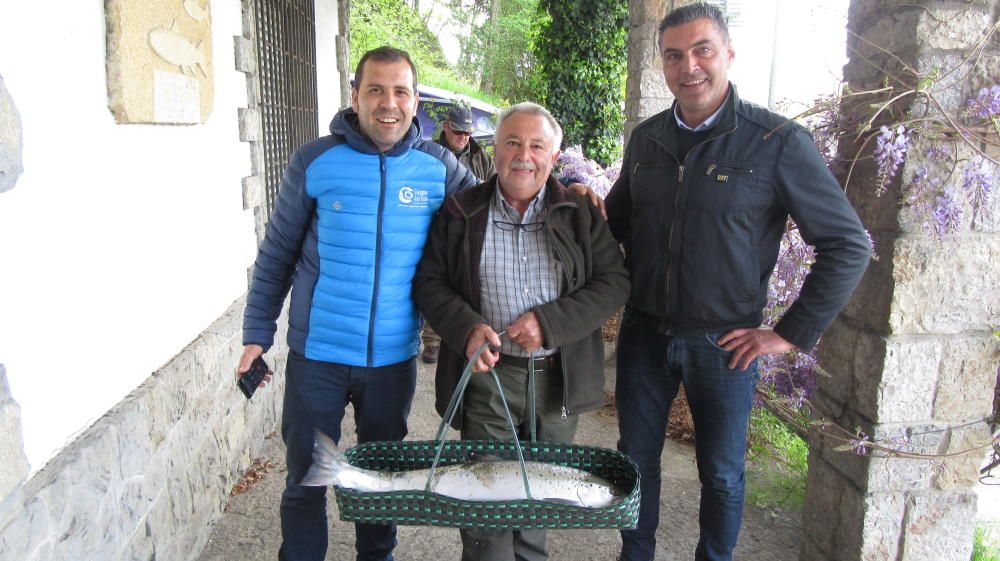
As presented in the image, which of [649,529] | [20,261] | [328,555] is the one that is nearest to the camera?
[20,261]

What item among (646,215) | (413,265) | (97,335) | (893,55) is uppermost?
(893,55)

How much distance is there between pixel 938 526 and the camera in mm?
2621

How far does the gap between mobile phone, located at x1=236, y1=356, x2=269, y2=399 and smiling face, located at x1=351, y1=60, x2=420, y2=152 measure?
0.96 meters

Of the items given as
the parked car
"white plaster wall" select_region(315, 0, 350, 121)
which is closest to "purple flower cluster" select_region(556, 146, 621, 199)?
the parked car

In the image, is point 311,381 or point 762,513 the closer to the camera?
point 311,381

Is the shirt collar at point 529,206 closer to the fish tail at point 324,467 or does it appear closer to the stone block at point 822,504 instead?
the fish tail at point 324,467

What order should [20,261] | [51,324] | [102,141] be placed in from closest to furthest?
[20,261], [51,324], [102,141]

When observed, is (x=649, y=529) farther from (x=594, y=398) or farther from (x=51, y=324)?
(x=51, y=324)

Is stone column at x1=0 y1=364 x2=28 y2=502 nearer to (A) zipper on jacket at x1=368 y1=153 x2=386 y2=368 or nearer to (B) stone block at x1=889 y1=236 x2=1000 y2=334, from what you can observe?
(A) zipper on jacket at x1=368 y1=153 x2=386 y2=368

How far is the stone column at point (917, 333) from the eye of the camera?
2.34 meters

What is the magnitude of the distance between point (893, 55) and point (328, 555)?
311cm

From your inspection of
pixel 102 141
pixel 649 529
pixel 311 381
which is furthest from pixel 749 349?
pixel 102 141

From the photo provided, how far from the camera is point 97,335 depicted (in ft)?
7.75

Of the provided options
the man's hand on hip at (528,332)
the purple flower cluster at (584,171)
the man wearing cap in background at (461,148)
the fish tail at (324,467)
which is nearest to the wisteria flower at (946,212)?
the man's hand on hip at (528,332)
